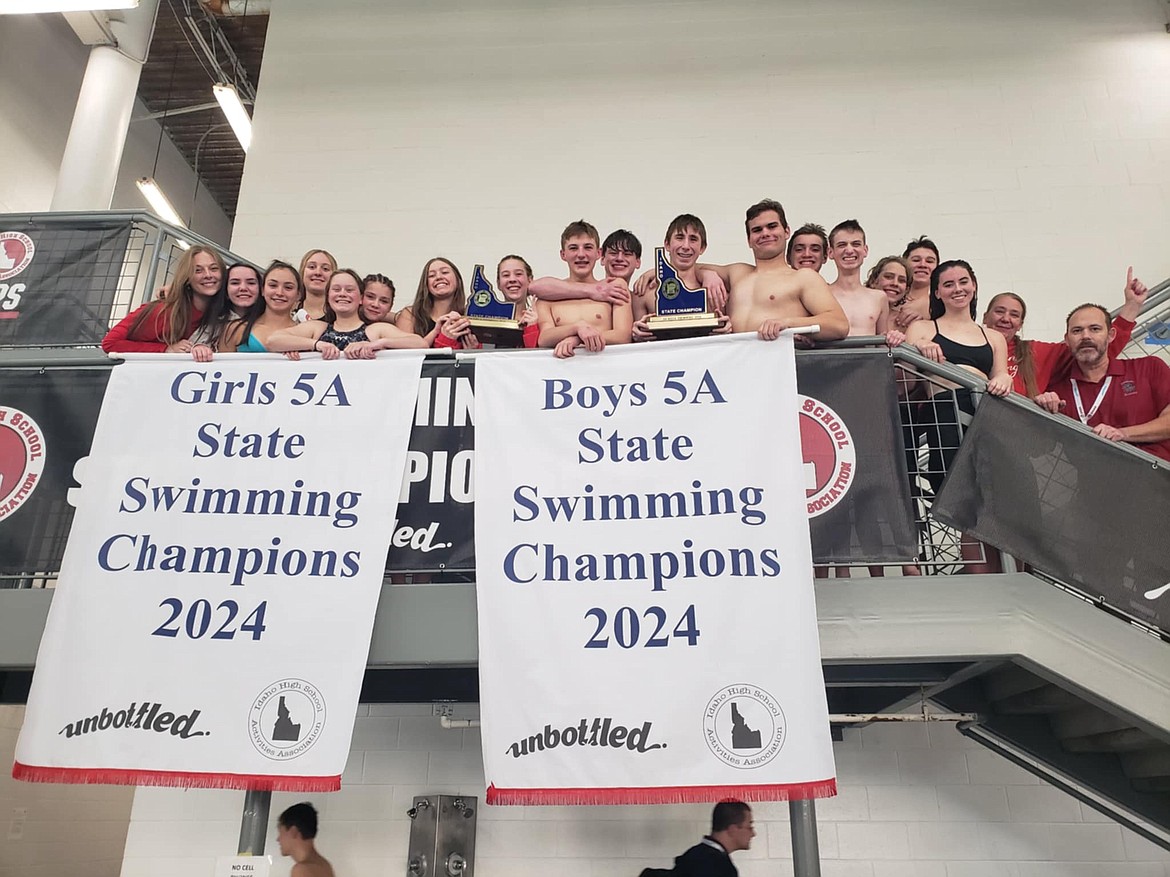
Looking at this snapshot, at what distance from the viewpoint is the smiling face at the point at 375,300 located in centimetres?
404

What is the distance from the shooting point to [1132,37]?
21.9ft

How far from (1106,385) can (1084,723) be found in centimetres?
147

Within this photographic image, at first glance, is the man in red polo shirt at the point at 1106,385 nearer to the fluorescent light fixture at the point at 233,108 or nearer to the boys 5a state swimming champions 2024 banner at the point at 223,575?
the boys 5a state swimming champions 2024 banner at the point at 223,575

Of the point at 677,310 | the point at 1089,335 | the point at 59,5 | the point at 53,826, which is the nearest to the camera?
the point at 677,310

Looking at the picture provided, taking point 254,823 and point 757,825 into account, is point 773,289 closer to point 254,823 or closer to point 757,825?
point 757,825

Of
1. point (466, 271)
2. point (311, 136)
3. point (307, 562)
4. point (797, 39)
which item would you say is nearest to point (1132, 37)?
point (797, 39)

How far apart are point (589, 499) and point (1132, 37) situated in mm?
6493

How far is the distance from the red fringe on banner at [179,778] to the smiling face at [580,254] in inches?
89.0

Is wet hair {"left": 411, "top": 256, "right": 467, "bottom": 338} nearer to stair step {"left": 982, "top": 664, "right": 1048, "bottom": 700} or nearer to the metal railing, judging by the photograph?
the metal railing

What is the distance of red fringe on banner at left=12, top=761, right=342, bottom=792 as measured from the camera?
280 centimetres

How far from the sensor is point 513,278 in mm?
4043

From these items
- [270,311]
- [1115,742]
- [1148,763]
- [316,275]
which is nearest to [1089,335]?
[1115,742]

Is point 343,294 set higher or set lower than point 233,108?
lower

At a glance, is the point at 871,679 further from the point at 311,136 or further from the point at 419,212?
the point at 311,136
